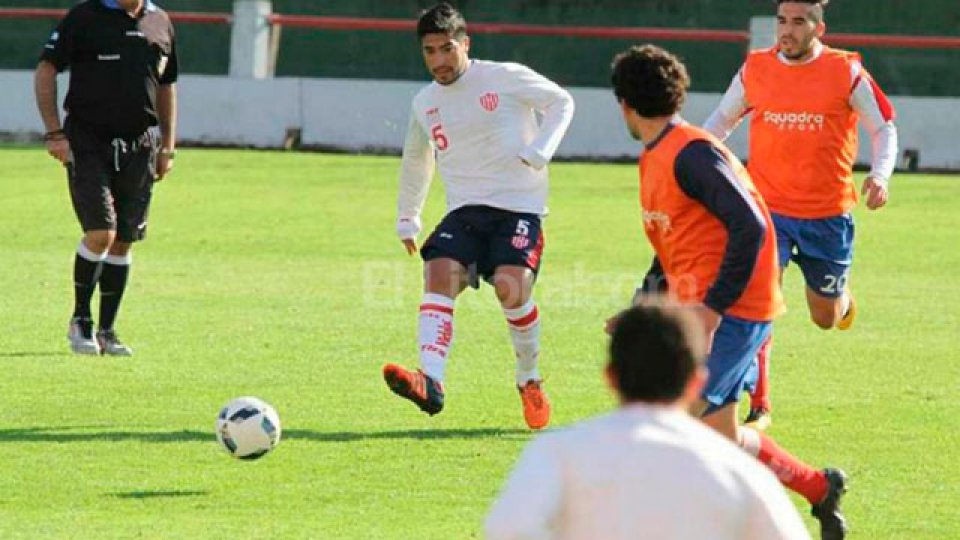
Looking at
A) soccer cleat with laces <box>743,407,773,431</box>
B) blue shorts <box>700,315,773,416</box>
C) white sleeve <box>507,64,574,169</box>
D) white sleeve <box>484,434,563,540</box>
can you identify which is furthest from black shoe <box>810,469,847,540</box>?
white sleeve <box>484,434,563,540</box>

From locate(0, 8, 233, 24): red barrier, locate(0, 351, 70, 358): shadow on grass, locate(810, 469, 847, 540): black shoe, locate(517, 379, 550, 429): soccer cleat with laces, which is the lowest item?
locate(0, 8, 233, 24): red barrier

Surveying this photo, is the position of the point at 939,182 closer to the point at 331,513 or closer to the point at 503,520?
the point at 331,513

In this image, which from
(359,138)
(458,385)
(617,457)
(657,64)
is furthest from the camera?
(359,138)

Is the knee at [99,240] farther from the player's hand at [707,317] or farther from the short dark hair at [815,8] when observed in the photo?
the player's hand at [707,317]

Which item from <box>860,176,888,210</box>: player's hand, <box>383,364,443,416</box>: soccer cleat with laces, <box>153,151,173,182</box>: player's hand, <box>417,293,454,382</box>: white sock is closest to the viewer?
<box>383,364,443,416</box>: soccer cleat with laces

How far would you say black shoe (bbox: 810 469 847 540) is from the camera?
7570mm

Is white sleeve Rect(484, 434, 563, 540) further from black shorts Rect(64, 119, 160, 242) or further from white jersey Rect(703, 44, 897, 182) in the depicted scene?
black shorts Rect(64, 119, 160, 242)

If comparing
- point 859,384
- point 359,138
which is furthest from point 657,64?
point 359,138

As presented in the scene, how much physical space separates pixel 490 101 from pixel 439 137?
12.6 inches

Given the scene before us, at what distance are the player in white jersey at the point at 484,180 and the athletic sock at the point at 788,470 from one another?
2464mm

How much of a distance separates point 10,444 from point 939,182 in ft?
58.3

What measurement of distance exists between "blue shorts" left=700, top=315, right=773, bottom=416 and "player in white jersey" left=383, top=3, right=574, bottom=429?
8.30 ft

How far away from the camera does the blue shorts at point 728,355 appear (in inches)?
293

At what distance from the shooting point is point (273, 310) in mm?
14664
